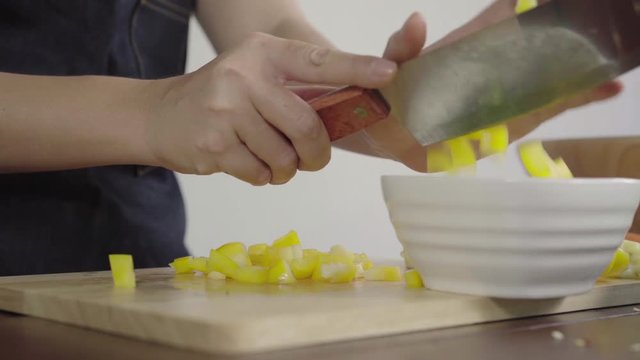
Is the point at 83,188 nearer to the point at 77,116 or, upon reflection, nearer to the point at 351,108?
the point at 77,116

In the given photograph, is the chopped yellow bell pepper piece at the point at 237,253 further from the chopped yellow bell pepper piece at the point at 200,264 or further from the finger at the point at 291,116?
the finger at the point at 291,116

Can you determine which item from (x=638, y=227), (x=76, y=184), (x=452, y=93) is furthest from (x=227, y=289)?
(x=638, y=227)

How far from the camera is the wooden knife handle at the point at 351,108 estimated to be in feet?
2.84

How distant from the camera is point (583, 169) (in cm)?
165

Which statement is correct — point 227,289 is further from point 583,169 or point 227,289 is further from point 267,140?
point 583,169

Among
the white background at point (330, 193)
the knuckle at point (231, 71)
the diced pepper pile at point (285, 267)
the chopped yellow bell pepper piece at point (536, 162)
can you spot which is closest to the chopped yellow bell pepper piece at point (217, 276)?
the diced pepper pile at point (285, 267)

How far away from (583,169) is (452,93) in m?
0.86

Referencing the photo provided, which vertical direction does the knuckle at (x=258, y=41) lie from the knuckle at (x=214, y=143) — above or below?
above

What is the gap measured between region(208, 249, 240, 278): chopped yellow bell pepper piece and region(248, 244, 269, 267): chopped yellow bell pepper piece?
0.19 ft

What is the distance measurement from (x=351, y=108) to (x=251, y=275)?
20 centimetres

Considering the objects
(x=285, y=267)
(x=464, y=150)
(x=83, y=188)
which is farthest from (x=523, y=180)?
(x=83, y=188)

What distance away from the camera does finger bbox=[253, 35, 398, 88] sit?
836mm

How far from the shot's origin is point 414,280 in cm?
86

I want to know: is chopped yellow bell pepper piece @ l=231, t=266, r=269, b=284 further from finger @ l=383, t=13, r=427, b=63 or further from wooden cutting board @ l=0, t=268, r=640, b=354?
finger @ l=383, t=13, r=427, b=63
